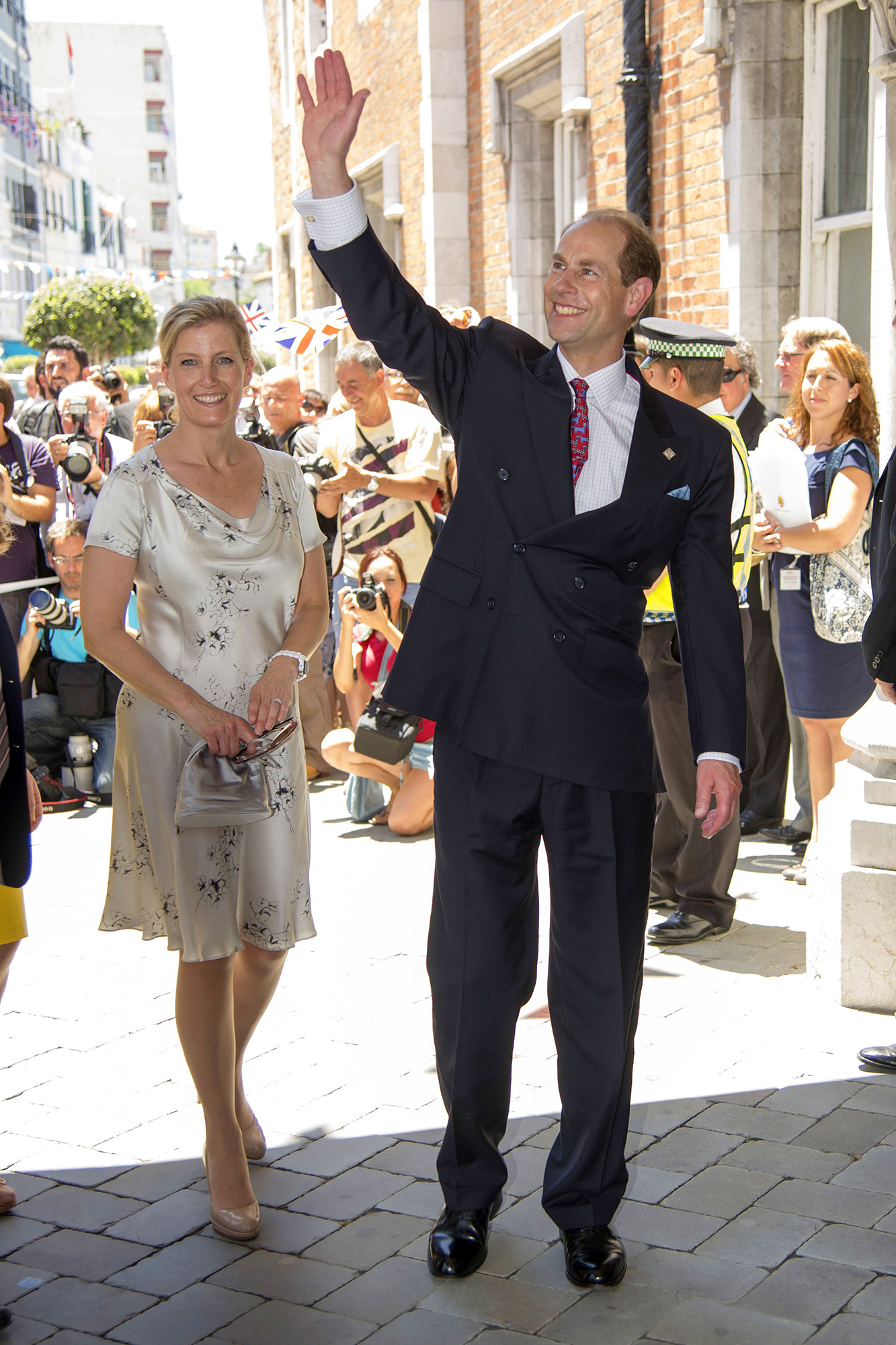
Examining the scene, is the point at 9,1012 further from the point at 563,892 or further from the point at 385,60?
the point at 385,60

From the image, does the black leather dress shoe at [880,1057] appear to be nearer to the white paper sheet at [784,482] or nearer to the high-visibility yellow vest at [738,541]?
the high-visibility yellow vest at [738,541]

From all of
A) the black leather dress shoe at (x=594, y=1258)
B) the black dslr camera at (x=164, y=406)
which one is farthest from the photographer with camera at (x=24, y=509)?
the black leather dress shoe at (x=594, y=1258)

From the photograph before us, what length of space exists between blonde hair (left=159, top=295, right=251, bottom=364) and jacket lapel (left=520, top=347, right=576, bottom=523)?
0.77m

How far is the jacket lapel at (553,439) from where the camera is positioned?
2850 mm

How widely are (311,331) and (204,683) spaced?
8245 millimetres

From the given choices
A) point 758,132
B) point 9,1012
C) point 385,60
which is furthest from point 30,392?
point 9,1012

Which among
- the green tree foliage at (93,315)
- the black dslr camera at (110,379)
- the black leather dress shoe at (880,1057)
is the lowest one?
the black leather dress shoe at (880,1057)

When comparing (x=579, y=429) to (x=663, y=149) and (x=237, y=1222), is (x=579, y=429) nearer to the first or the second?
(x=237, y=1222)

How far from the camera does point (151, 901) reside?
321 centimetres

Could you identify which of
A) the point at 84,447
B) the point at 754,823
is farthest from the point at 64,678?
the point at 754,823

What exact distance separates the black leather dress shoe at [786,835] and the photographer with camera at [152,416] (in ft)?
13.2

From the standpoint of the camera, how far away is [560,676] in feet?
9.36

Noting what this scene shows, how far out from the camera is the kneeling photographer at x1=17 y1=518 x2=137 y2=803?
23.9 feet

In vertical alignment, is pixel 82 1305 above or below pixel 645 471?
below
